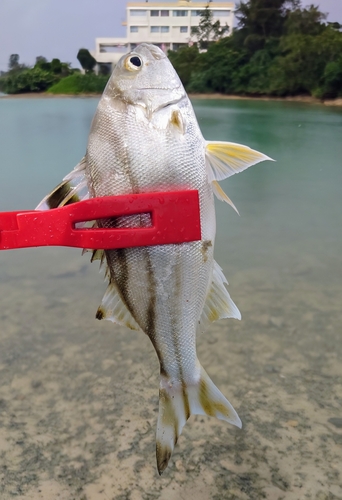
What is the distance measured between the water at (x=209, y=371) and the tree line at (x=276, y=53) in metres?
18.3

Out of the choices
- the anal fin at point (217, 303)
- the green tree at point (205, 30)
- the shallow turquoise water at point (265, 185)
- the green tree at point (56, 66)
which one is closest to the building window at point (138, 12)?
the shallow turquoise water at point (265, 185)

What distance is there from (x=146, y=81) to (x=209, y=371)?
2119 millimetres

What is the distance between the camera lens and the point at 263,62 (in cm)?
2798

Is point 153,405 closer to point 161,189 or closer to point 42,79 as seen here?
point 161,189

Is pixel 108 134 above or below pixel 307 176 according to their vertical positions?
above

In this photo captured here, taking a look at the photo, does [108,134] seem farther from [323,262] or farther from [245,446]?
[323,262]

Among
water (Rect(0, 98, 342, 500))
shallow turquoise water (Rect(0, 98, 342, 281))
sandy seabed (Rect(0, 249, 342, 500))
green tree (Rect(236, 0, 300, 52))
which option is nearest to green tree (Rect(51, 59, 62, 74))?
shallow turquoise water (Rect(0, 98, 342, 281))

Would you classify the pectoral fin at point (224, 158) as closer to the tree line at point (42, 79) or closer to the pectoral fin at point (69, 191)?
the pectoral fin at point (69, 191)

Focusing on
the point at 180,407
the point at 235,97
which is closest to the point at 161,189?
the point at 180,407

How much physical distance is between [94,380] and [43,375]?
353mm

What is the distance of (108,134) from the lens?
99cm

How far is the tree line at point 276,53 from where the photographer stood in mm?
Answer: 23672

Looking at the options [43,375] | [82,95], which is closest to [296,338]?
[43,375]

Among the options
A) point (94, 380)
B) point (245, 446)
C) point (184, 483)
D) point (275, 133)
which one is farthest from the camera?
point (275, 133)
